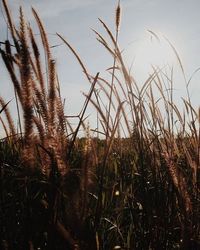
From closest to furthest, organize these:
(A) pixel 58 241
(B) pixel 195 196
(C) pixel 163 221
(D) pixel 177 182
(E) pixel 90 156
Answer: (E) pixel 90 156
(A) pixel 58 241
(D) pixel 177 182
(C) pixel 163 221
(B) pixel 195 196

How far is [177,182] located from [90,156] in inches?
21.9

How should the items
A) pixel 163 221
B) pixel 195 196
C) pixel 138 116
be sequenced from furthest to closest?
pixel 138 116 → pixel 195 196 → pixel 163 221

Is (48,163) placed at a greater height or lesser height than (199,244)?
greater

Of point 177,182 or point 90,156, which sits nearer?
point 90,156

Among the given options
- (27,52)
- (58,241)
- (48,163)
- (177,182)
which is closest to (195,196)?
(177,182)

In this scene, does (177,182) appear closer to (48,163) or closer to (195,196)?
(195,196)

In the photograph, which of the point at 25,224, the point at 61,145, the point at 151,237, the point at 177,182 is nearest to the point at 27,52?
the point at 61,145

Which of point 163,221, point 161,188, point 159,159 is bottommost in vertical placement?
point 163,221

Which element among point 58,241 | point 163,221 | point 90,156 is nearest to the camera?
point 90,156

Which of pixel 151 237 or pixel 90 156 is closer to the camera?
pixel 90 156

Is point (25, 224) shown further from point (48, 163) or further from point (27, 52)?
point (27, 52)

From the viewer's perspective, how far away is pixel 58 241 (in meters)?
1.25

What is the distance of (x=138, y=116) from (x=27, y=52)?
0.98 metres

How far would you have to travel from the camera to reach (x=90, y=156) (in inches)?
42.4
